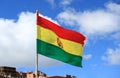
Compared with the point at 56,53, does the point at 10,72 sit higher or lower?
higher

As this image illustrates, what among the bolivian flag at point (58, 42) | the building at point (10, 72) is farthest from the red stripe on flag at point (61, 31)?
the building at point (10, 72)

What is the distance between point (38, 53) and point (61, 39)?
2303 millimetres

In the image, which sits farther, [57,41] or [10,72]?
[10,72]

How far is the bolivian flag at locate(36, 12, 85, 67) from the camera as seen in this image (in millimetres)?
23188

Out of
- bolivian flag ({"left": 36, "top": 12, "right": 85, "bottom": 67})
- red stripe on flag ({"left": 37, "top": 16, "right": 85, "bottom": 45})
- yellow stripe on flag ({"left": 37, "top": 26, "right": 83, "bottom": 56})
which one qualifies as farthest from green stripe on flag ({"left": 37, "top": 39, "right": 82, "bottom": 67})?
red stripe on flag ({"left": 37, "top": 16, "right": 85, "bottom": 45})

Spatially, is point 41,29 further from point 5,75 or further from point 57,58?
point 5,75

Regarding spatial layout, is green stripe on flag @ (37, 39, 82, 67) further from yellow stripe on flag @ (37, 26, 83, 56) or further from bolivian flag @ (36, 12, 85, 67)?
yellow stripe on flag @ (37, 26, 83, 56)

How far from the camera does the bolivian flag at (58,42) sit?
76.1 ft

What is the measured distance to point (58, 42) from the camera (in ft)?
78.9

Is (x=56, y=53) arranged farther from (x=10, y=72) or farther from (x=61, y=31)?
(x=10, y=72)

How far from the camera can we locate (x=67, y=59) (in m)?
24.0

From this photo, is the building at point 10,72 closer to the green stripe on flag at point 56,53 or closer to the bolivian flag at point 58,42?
the bolivian flag at point 58,42

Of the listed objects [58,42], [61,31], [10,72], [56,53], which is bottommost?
[56,53]

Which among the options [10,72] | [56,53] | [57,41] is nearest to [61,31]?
[57,41]
